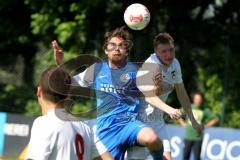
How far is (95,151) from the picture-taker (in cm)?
536

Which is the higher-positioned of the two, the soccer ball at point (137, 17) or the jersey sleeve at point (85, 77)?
the soccer ball at point (137, 17)

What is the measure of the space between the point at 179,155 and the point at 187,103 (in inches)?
301

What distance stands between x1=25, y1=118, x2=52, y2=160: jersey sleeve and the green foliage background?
522 inches

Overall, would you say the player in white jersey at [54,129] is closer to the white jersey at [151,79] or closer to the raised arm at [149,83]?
the raised arm at [149,83]

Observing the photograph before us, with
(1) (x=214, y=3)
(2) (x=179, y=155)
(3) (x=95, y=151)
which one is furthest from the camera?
(1) (x=214, y=3)

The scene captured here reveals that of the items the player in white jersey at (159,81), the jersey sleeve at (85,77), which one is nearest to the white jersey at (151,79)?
the player in white jersey at (159,81)

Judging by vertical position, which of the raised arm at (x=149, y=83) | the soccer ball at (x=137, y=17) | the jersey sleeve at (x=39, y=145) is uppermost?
A: the soccer ball at (x=137, y=17)

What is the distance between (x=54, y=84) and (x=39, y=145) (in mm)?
452

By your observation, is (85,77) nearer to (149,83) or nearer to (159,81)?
(149,83)

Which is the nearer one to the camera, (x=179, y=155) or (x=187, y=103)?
(x=187, y=103)

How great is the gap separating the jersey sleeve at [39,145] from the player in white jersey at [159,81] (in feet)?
9.86

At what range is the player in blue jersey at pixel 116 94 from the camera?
778 cm

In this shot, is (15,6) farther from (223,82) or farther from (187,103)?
(187,103)

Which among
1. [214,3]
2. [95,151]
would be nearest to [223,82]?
[214,3]
